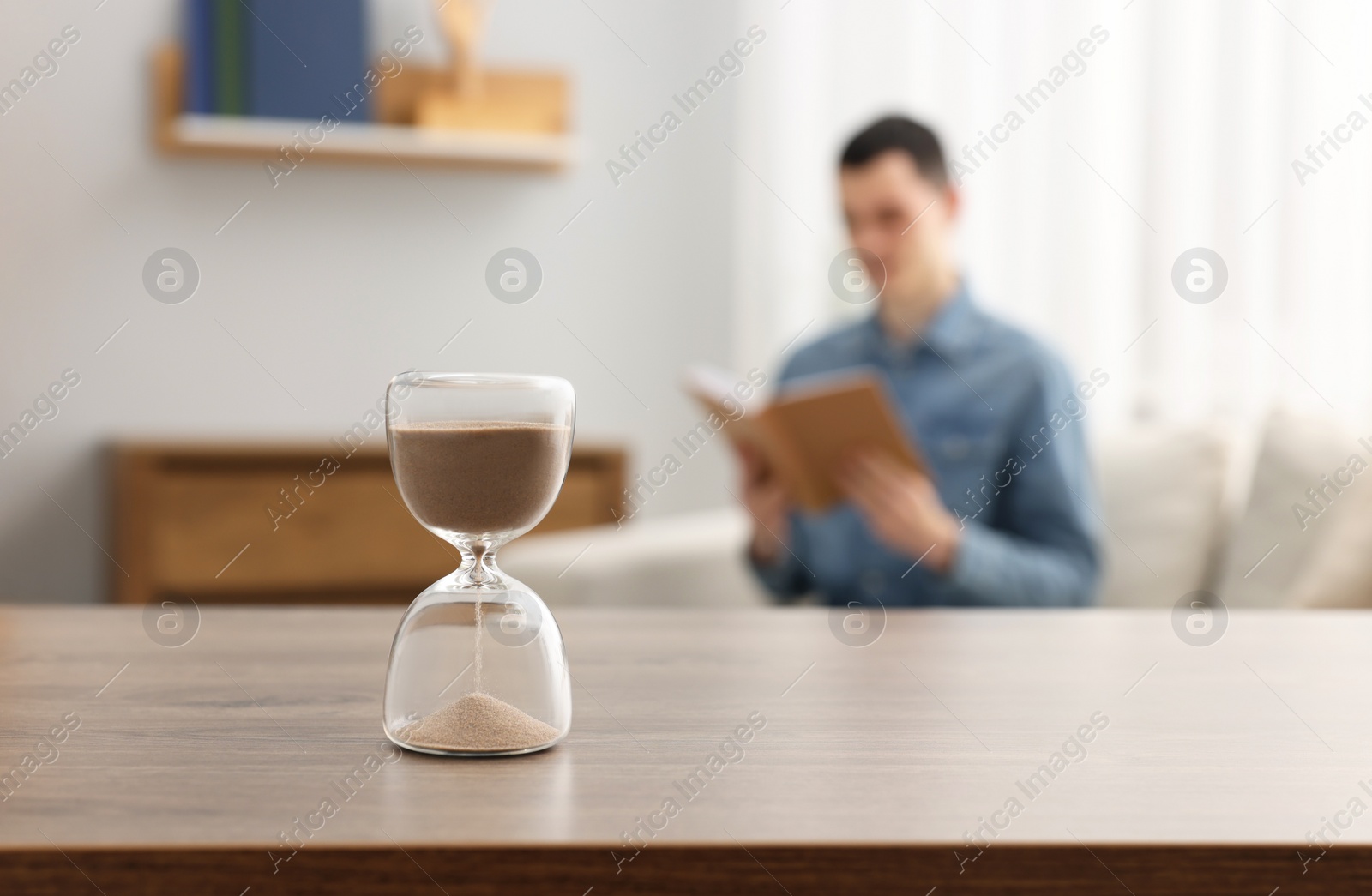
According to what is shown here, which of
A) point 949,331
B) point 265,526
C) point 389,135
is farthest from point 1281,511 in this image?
point 389,135

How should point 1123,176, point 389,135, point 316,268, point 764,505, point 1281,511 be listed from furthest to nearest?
1. point 316,268
2. point 389,135
3. point 1123,176
4. point 764,505
5. point 1281,511

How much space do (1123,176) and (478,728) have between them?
8.77 ft

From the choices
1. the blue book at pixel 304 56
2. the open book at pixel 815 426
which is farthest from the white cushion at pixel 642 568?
the blue book at pixel 304 56

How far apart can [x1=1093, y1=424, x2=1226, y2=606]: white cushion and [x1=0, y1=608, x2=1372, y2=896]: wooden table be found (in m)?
1.16

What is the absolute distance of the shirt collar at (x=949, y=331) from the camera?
7.02ft

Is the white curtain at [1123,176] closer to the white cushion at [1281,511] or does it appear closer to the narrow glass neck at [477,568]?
the white cushion at [1281,511]

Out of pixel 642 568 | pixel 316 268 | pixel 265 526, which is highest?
pixel 316 268

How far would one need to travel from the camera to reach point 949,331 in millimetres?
2143

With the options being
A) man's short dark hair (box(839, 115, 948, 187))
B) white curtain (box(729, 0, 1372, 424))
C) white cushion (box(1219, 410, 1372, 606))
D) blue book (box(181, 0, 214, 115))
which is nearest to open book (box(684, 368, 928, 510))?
man's short dark hair (box(839, 115, 948, 187))

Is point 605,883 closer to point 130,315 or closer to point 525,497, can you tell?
point 525,497

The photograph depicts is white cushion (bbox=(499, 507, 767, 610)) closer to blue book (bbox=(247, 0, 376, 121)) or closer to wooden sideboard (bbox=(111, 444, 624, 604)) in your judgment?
wooden sideboard (bbox=(111, 444, 624, 604))

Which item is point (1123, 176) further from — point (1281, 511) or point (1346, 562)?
point (1346, 562)

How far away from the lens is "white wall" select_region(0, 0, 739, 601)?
302 centimetres

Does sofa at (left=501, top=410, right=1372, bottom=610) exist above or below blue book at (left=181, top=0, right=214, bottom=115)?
below
